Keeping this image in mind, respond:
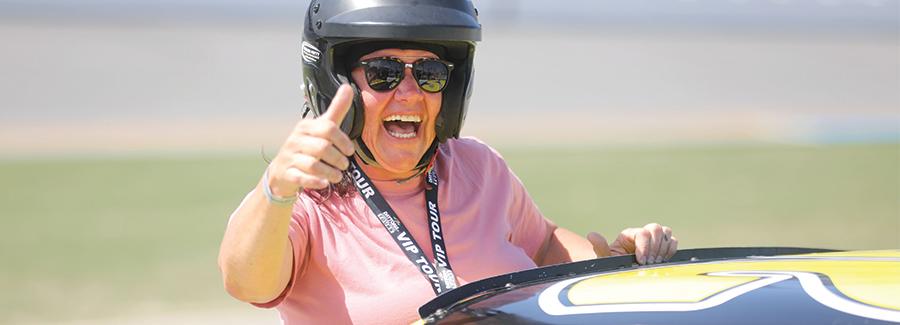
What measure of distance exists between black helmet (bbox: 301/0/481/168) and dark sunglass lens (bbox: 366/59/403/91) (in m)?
0.05

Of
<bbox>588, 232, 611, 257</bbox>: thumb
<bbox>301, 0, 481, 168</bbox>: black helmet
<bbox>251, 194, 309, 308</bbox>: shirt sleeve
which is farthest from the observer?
<bbox>588, 232, 611, 257</bbox>: thumb

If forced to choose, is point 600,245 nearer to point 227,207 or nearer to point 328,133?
point 328,133

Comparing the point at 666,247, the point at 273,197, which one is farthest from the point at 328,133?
the point at 666,247

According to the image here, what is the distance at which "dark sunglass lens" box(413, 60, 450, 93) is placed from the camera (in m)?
2.74

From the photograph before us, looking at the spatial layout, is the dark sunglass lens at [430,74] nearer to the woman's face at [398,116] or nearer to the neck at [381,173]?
the woman's face at [398,116]

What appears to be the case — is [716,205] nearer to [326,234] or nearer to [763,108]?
[326,234]

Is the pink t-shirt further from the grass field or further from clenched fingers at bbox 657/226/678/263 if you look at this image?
the grass field

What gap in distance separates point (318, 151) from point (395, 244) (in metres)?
0.70

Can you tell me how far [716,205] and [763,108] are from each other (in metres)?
12.3

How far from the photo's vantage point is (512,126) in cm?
2039

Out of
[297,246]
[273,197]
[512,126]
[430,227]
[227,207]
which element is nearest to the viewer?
[273,197]

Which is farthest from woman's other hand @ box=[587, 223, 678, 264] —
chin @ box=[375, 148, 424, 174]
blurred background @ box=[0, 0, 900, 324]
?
blurred background @ box=[0, 0, 900, 324]

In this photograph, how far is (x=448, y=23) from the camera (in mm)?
2744

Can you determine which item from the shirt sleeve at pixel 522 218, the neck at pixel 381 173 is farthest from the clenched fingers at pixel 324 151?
the shirt sleeve at pixel 522 218
